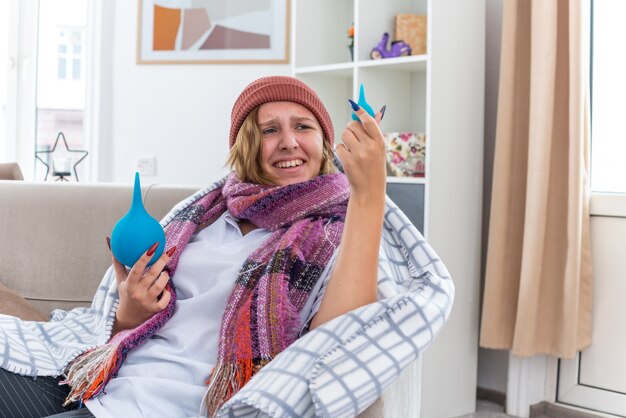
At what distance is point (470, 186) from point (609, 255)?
524 millimetres

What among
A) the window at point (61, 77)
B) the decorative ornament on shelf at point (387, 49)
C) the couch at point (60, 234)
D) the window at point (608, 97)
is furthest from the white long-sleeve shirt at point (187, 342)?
the window at point (61, 77)

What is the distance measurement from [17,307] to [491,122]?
5.98 feet

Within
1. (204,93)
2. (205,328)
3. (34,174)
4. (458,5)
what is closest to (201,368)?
(205,328)

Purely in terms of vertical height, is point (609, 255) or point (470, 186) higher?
point (470, 186)

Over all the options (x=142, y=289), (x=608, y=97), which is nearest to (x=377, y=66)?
(x=608, y=97)

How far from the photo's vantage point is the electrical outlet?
12.2 ft

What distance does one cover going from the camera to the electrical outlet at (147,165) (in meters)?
3.73

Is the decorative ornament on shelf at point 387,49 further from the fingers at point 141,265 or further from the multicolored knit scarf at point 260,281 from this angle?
the fingers at point 141,265

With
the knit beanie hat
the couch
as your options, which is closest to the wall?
the couch

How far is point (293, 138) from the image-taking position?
1.60 m

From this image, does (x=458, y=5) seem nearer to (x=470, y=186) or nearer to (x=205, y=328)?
(x=470, y=186)

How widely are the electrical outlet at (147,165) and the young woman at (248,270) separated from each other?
2043mm

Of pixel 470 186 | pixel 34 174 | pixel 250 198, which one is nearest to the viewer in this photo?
pixel 250 198

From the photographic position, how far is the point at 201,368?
1.38 m
